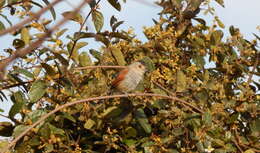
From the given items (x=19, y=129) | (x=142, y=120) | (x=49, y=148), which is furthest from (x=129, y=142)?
(x=19, y=129)

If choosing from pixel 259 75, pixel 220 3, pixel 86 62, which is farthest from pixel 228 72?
pixel 86 62

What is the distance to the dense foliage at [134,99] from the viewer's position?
2.79 metres

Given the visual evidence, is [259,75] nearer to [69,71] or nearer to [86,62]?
[86,62]

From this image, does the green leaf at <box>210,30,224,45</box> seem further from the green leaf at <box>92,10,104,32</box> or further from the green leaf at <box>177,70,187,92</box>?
the green leaf at <box>92,10,104,32</box>

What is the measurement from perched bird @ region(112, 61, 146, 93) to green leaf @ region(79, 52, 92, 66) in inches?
11.4

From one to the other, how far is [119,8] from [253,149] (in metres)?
1.56

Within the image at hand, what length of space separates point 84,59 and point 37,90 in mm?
698

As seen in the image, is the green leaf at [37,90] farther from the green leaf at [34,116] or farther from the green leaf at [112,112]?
the green leaf at [112,112]

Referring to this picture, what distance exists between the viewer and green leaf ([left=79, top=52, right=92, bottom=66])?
11.0 ft

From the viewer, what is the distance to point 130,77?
384 centimetres

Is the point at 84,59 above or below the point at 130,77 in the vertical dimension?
above

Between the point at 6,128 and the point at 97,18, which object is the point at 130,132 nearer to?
the point at 6,128

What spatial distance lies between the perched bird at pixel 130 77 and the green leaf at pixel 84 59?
0.95 feet

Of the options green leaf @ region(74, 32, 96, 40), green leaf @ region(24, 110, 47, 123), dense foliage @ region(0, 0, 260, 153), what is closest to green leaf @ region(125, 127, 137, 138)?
dense foliage @ region(0, 0, 260, 153)
